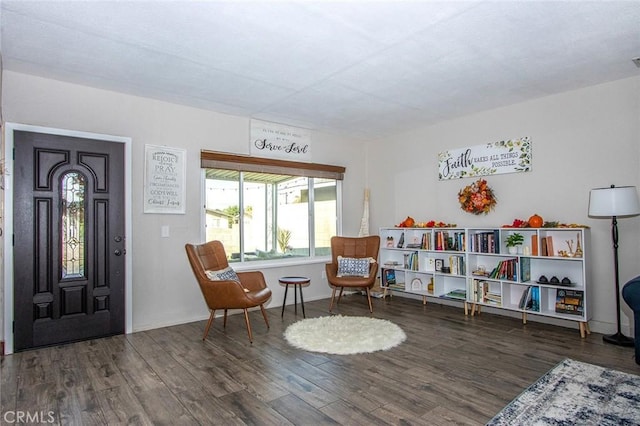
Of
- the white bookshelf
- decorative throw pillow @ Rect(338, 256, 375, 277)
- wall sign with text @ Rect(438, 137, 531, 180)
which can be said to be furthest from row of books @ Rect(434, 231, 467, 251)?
decorative throw pillow @ Rect(338, 256, 375, 277)

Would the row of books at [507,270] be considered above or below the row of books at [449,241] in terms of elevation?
below

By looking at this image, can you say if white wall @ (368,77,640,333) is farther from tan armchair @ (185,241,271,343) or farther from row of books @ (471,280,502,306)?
tan armchair @ (185,241,271,343)

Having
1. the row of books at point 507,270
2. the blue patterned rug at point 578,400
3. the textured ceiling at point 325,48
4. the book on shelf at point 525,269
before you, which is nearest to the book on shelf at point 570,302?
the book on shelf at point 525,269

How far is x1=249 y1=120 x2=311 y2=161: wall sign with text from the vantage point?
5121mm

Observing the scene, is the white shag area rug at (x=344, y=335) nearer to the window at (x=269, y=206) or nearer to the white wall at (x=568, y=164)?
the window at (x=269, y=206)

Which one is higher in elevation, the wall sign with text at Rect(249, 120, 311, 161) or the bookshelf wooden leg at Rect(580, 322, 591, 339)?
the wall sign with text at Rect(249, 120, 311, 161)

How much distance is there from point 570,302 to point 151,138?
495 cm

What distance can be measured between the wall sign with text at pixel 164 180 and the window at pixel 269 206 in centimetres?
33

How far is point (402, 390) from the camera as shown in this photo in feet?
8.48

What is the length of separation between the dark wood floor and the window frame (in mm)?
1280

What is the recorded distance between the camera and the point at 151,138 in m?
4.26

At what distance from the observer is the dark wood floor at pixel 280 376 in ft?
7.57

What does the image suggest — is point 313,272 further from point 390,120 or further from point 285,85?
point 285,85

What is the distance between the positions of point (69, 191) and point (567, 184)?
5.37 meters
